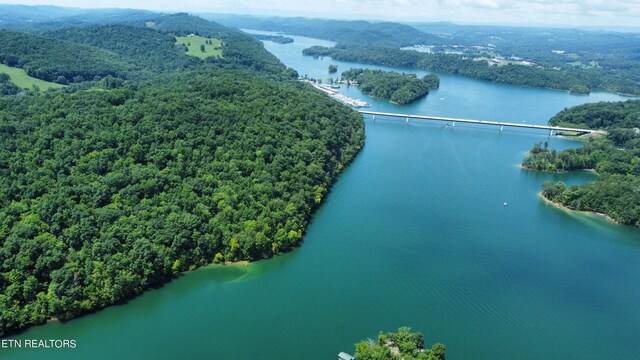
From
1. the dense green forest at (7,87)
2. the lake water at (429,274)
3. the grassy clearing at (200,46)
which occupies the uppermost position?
the grassy clearing at (200,46)

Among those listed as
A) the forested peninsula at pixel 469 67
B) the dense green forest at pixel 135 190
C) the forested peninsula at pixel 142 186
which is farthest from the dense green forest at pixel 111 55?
the forested peninsula at pixel 469 67

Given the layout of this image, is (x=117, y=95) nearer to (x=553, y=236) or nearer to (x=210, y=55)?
(x=553, y=236)

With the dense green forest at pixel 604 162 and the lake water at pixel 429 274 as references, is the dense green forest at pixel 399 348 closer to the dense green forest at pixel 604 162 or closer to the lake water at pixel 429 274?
A: the lake water at pixel 429 274

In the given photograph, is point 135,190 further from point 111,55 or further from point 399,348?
point 111,55

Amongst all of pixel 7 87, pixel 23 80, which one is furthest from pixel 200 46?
pixel 7 87

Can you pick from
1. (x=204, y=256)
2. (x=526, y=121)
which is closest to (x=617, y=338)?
(x=204, y=256)

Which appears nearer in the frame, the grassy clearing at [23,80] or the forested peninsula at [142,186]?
the forested peninsula at [142,186]
